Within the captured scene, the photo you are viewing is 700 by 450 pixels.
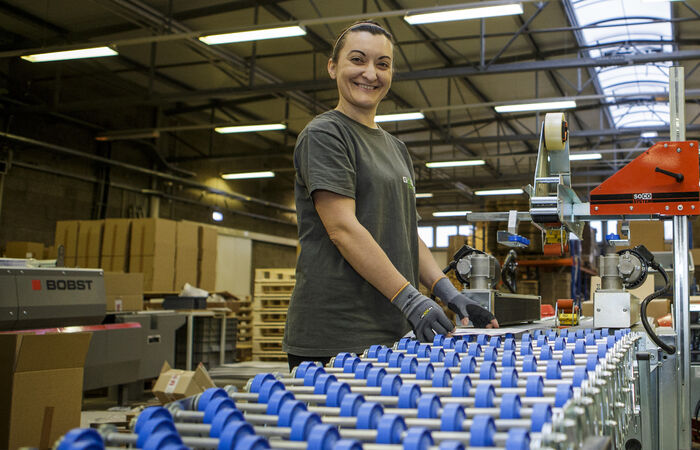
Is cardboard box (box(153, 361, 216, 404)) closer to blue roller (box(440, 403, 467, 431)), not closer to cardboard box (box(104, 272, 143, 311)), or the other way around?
cardboard box (box(104, 272, 143, 311))

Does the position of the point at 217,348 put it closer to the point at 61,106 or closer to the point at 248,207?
the point at 61,106

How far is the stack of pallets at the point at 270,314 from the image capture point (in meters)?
10.1

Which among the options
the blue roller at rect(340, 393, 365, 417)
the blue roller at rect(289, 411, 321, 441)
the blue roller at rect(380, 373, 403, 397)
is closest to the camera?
the blue roller at rect(289, 411, 321, 441)

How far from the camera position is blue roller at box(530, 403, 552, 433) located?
684mm

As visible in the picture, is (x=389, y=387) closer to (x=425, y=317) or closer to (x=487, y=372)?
(x=487, y=372)

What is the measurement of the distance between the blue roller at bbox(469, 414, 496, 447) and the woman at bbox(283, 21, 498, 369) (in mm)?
881

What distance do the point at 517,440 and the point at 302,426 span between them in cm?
23

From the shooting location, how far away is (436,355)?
122cm

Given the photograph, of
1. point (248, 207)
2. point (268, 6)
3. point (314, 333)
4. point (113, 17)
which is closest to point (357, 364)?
point (314, 333)

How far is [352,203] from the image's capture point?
1697 millimetres

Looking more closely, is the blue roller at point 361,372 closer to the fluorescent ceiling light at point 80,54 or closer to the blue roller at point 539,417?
the blue roller at point 539,417

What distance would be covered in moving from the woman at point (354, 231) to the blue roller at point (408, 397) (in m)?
0.69

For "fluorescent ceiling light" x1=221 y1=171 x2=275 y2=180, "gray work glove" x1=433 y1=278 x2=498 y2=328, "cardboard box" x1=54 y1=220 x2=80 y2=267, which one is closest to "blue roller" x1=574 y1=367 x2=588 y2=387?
"gray work glove" x1=433 y1=278 x2=498 y2=328

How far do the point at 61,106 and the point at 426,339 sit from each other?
1039 cm
